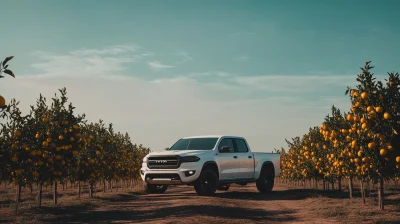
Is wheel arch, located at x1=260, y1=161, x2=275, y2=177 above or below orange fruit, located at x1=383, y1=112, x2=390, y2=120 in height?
below

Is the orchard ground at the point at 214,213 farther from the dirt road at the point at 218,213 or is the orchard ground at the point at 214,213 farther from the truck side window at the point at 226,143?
the truck side window at the point at 226,143

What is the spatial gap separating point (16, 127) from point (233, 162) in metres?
7.98

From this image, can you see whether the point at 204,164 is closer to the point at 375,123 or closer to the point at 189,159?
the point at 189,159

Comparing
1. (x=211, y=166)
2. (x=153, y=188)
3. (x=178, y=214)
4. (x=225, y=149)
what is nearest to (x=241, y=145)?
(x=225, y=149)

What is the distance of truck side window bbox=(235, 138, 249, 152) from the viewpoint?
59.7ft

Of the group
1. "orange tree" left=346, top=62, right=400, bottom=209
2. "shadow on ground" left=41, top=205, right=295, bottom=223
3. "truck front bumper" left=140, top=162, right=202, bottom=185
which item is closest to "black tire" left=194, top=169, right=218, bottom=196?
"truck front bumper" left=140, top=162, right=202, bottom=185

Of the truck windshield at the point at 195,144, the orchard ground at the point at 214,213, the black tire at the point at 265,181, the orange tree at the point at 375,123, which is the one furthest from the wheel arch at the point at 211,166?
the orange tree at the point at 375,123

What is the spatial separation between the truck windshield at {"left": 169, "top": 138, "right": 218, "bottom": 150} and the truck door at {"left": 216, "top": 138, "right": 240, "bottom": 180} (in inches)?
15.0

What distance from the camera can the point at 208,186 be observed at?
53.0 ft

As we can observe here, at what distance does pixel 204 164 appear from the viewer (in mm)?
15812

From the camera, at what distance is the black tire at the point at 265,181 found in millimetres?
19312

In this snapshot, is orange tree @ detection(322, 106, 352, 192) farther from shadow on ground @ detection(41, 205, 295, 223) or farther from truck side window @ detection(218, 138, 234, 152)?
truck side window @ detection(218, 138, 234, 152)

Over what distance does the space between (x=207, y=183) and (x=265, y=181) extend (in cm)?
427

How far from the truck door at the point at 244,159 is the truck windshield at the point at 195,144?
136 centimetres
